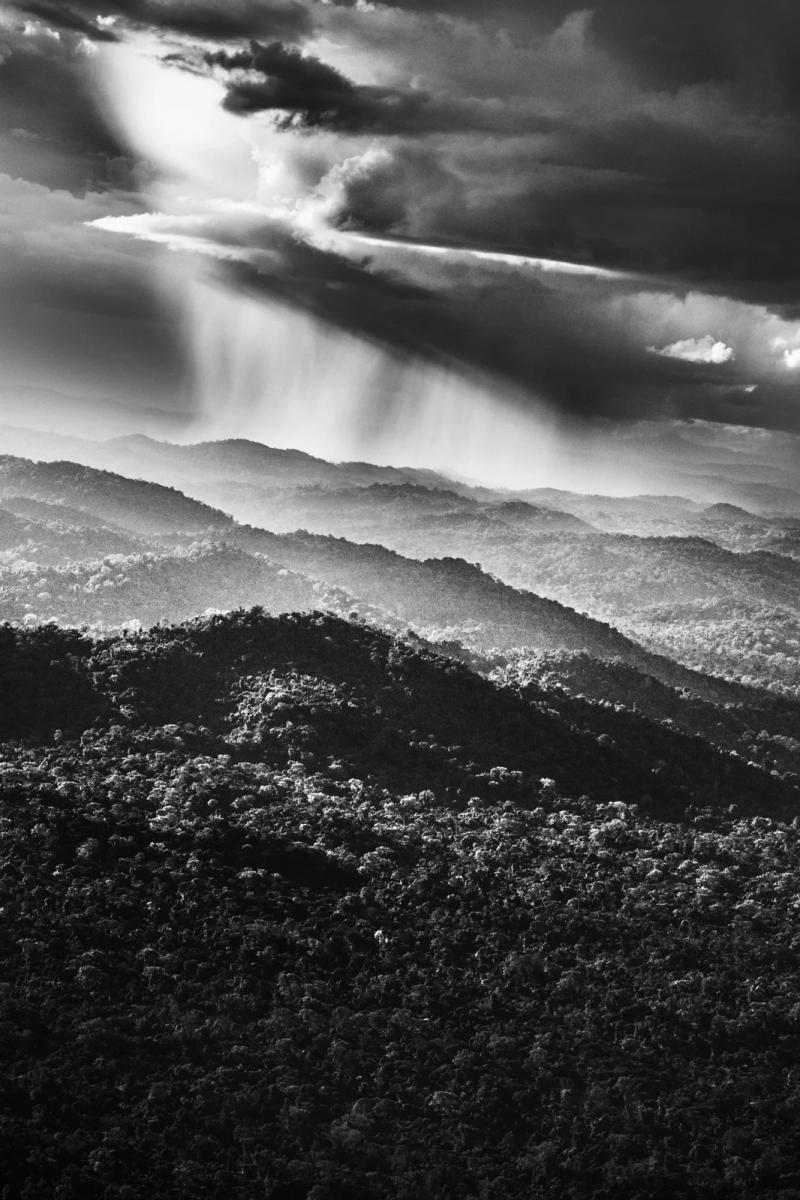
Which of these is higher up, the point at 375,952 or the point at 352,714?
the point at 352,714

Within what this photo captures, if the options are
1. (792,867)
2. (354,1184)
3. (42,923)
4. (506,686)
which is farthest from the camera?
(506,686)

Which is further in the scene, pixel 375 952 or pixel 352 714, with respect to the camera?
pixel 352 714

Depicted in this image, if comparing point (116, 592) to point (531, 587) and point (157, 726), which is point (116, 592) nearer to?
point (157, 726)

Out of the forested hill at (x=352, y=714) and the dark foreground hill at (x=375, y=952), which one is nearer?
the dark foreground hill at (x=375, y=952)

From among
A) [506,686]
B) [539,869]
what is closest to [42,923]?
[539,869]

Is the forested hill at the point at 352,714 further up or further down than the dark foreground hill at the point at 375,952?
further up

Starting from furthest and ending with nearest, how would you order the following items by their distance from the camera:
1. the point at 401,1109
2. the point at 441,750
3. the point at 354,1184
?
1. the point at 441,750
2. the point at 401,1109
3. the point at 354,1184

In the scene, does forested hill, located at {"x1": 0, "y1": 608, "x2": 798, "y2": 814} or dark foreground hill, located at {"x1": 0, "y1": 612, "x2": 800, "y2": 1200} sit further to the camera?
forested hill, located at {"x1": 0, "y1": 608, "x2": 798, "y2": 814}

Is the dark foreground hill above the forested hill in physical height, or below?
below
